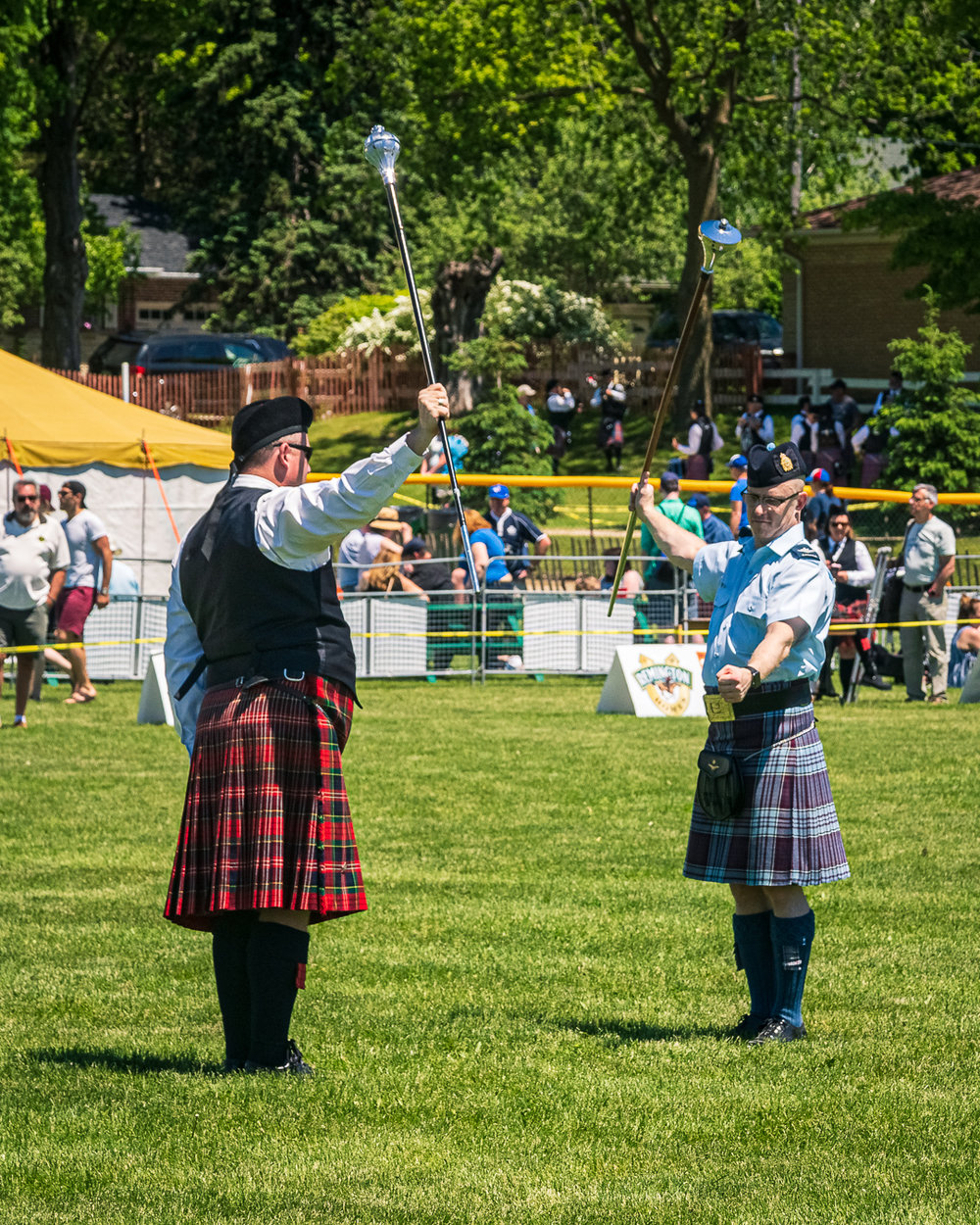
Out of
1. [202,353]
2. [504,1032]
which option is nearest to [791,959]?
[504,1032]

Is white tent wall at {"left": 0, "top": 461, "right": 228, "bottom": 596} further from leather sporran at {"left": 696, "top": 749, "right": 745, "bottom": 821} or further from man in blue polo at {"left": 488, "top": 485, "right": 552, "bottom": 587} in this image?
leather sporran at {"left": 696, "top": 749, "right": 745, "bottom": 821}

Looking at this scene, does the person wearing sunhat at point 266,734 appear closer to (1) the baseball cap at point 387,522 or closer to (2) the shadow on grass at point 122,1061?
(2) the shadow on grass at point 122,1061

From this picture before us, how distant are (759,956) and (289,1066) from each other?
1510mm

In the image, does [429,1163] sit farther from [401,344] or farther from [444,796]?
[401,344]

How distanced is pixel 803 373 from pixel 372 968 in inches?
1140

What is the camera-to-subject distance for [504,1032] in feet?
18.3

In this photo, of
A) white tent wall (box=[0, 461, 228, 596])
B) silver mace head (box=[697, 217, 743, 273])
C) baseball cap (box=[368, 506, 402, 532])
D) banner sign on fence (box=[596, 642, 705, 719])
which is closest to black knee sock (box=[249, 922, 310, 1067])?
silver mace head (box=[697, 217, 743, 273])

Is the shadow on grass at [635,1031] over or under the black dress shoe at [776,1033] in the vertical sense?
under

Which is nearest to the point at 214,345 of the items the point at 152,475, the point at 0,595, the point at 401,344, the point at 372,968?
the point at 401,344

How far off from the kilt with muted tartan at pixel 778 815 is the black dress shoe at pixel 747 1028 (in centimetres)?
51

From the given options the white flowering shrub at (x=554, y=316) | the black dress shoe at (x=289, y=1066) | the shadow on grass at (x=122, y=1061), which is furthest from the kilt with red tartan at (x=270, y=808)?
the white flowering shrub at (x=554, y=316)

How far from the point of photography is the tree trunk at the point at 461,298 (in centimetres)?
3262

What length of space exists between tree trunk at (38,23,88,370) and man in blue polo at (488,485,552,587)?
2172 cm

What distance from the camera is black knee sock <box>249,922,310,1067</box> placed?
15.6 feet
